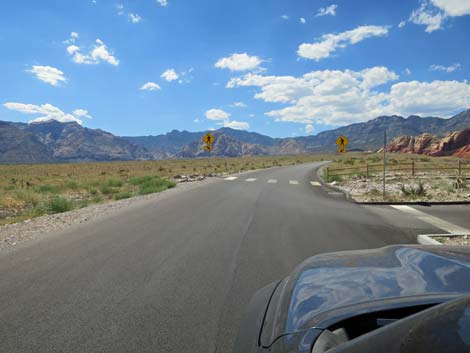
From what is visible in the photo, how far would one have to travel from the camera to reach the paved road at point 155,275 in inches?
140

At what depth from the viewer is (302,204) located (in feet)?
44.1

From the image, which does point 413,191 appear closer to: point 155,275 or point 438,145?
point 155,275

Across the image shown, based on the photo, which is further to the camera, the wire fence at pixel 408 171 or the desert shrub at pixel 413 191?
the wire fence at pixel 408 171

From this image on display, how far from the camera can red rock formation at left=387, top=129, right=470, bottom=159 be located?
4796 inches

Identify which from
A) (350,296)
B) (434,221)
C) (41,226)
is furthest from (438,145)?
(350,296)

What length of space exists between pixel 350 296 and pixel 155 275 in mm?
3777

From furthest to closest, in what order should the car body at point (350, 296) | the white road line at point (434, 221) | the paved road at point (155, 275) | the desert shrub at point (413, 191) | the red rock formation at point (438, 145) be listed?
the red rock formation at point (438, 145)
the desert shrub at point (413, 191)
the white road line at point (434, 221)
the paved road at point (155, 275)
the car body at point (350, 296)

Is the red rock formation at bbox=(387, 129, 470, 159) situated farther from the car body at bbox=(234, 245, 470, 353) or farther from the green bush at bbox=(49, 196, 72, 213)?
the car body at bbox=(234, 245, 470, 353)

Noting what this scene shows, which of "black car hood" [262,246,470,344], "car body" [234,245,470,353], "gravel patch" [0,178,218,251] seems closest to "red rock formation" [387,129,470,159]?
"gravel patch" [0,178,218,251]

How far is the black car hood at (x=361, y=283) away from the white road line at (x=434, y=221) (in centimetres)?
723

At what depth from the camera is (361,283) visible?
7.34ft

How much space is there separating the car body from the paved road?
1.33m

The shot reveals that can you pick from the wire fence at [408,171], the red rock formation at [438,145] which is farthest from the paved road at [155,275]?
the red rock formation at [438,145]

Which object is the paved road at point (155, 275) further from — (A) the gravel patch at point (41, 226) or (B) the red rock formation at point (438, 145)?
(B) the red rock formation at point (438, 145)
